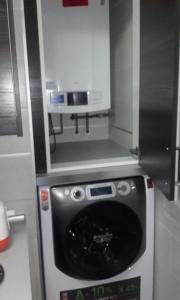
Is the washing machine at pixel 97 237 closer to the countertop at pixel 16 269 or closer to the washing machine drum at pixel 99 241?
the washing machine drum at pixel 99 241

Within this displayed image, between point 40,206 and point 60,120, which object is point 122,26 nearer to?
point 60,120

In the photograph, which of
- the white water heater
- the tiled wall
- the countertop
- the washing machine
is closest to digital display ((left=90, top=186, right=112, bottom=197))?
the washing machine

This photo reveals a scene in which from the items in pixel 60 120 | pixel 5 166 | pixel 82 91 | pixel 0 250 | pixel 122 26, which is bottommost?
pixel 0 250

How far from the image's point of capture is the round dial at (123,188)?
155 cm

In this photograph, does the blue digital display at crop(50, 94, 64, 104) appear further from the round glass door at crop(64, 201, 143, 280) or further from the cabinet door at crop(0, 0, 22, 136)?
Answer: the round glass door at crop(64, 201, 143, 280)

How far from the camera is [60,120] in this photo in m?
2.17

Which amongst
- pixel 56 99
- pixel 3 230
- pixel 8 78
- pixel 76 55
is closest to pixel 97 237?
pixel 3 230

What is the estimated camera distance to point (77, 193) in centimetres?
150

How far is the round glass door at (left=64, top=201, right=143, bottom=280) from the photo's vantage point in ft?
5.04

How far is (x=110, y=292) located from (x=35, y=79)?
4.25ft

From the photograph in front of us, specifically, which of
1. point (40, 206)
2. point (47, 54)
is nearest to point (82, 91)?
point (47, 54)

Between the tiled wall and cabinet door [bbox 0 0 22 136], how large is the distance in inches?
34.6

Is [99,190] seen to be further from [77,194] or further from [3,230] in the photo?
[3,230]

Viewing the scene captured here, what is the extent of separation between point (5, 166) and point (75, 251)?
618 mm
